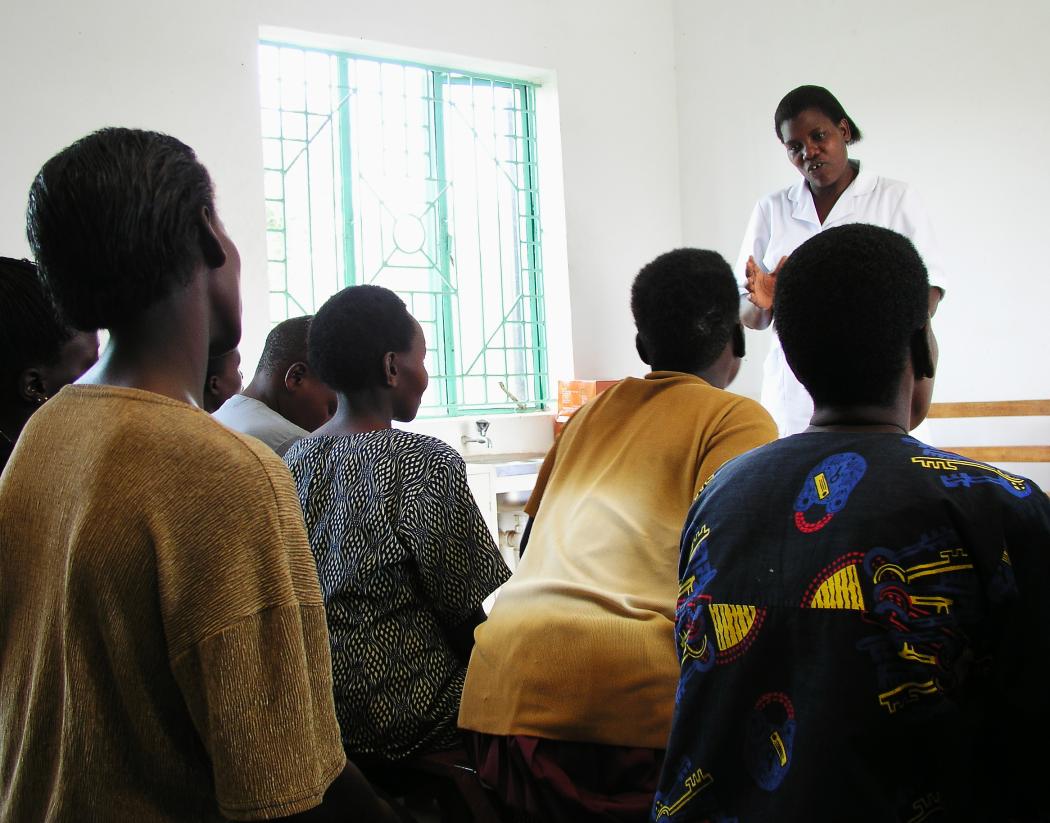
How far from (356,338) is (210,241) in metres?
0.86

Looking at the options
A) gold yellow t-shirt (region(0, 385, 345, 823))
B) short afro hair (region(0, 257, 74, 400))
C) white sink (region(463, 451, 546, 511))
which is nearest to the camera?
gold yellow t-shirt (region(0, 385, 345, 823))

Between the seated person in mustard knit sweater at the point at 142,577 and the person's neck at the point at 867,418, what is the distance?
0.58 m

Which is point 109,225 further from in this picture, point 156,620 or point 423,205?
point 423,205

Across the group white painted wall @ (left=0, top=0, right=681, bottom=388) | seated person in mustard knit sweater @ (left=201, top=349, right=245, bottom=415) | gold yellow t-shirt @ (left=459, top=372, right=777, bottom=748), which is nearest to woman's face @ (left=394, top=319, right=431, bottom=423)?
gold yellow t-shirt @ (left=459, top=372, right=777, bottom=748)

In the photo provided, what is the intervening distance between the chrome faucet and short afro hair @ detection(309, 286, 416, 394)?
284 cm

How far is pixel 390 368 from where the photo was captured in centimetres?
175

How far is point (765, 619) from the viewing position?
0.98 meters

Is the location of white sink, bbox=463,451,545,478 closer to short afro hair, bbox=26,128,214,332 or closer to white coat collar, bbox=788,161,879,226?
white coat collar, bbox=788,161,879,226

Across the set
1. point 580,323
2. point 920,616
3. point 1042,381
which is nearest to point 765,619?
point 920,616

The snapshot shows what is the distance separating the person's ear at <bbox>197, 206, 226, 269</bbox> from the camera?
2.89 feet

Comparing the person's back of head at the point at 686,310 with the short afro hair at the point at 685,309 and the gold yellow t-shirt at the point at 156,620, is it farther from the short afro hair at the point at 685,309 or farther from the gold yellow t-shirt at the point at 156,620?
the gold yellow t-shirt at the point at 156,620

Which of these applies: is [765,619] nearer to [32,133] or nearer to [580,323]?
[32,133]

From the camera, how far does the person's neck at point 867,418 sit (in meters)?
1.05

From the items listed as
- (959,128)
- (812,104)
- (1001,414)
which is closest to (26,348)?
(812,104)
